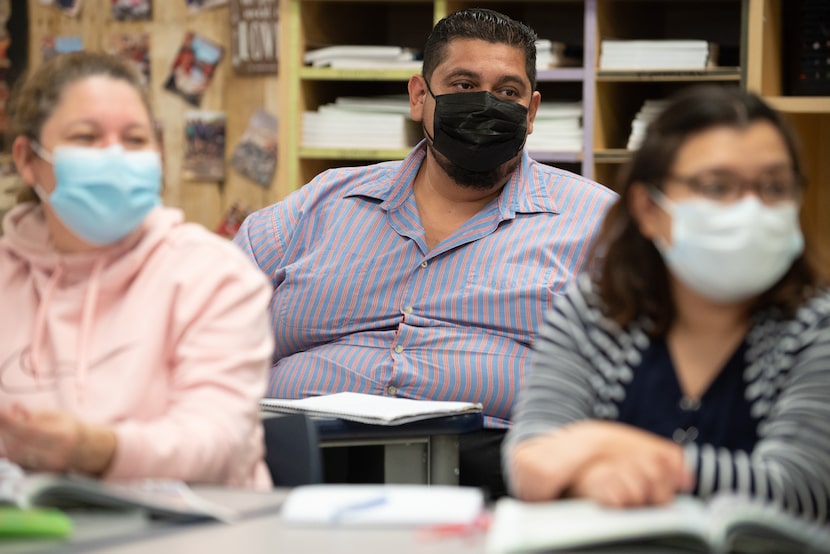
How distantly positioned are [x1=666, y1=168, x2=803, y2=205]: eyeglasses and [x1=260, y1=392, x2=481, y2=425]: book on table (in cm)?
79

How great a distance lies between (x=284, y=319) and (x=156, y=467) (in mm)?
1315

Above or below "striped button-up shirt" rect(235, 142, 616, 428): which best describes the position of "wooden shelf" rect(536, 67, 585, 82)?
above

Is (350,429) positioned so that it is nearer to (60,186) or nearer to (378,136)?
(60,186)

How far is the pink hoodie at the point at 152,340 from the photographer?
5.54ft

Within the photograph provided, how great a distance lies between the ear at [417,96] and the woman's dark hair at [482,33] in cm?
5

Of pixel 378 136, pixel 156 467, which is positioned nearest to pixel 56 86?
pixel 156 467

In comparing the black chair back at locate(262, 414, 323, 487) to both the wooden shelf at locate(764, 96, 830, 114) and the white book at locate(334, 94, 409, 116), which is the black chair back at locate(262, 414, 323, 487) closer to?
the white book at locate(334, 94, 409, 116)

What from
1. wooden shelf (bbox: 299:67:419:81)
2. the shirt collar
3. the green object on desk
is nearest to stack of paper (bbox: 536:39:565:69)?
wooden shelf (bbox: 299:67:419:81)

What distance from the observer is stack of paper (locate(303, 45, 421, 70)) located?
139 inches

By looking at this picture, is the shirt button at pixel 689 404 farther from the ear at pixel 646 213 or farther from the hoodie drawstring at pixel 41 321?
the hoodie drawstring at pixel 41 321

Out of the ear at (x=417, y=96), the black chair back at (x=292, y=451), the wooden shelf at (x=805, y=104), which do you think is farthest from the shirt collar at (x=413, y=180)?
the black chair back at (x=292, y=451)

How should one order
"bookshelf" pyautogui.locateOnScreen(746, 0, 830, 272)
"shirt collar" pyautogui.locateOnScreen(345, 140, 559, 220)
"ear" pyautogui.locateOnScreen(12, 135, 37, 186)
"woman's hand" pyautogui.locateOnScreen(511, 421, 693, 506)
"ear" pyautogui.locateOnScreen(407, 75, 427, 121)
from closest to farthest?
"woman's hand" pyautogui.locateOnScreen(511, 421, 693, 506) < "ear" pyautogui.locateOnScreen(12, 135, 37, 186) < "shirt collar" pyautogui.locateOnScreen(345, 140, 559, 220) < "ear" pyautogui.locateOnScreen(407, 75, 427, 121) < "bookshelf" pyautogui.locateOnScreen(746, 0, 830, 272)

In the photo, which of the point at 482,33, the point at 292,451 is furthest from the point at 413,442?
the point at 482,33

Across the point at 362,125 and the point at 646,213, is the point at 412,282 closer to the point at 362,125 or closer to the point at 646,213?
the point at 362,125
